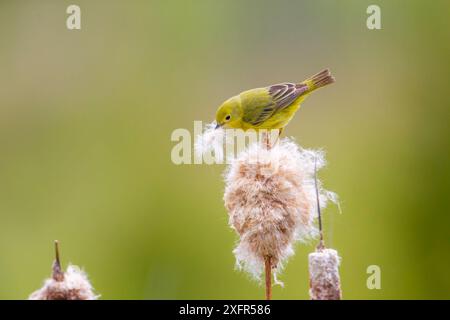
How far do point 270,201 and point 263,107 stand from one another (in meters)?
1.19

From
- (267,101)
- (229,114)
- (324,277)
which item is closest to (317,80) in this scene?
(267,101)

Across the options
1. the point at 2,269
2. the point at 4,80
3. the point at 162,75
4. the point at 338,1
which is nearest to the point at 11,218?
the point at 2,269

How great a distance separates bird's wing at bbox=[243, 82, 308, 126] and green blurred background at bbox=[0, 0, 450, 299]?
4.40 ft

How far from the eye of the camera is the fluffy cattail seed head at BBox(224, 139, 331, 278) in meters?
2.14

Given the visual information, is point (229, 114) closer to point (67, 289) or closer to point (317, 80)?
point (317, 80)

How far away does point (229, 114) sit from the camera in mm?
3152

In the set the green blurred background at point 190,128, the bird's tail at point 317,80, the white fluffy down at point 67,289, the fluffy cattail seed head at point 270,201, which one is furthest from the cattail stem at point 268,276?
the green blurred background at point 190,128

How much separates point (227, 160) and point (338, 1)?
395cm

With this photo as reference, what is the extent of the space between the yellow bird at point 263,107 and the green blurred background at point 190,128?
1292mm

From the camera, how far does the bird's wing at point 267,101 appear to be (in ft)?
10.8

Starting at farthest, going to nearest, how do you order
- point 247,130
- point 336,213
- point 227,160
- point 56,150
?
point 56,150 → point 336,213 → point 247,130 → point 227,160

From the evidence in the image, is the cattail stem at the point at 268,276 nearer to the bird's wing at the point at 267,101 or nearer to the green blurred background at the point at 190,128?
the bird's wing at the point at 267,101

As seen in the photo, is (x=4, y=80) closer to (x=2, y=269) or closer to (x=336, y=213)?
(x=2, y=269)

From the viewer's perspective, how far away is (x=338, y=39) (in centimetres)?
573
